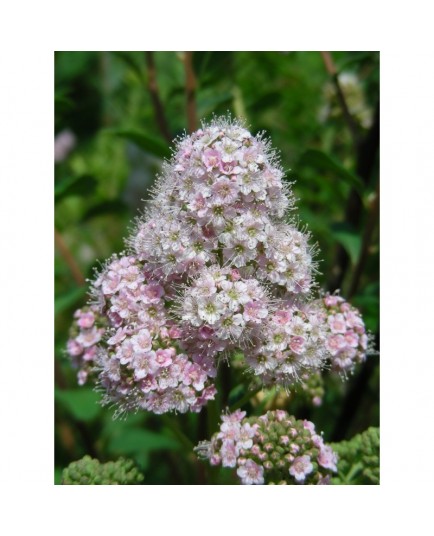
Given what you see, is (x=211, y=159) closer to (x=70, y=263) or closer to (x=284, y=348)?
(x=284, y=348)

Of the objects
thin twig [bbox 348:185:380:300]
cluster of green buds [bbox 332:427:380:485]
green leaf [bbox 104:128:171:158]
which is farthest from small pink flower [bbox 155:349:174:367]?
thin twig [bbox 348:185:380:300]

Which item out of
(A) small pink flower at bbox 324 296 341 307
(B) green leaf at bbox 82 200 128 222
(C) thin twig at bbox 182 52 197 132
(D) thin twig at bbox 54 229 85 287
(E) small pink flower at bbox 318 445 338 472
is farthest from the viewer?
(B) green leaf at bbox 82 200 128 222

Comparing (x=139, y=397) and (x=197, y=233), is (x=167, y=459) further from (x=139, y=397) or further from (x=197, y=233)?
(x=197, y=233)

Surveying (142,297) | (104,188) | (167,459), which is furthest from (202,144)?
(104,188)

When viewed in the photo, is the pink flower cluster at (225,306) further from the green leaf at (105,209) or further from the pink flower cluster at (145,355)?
the green leaf at (105,209)

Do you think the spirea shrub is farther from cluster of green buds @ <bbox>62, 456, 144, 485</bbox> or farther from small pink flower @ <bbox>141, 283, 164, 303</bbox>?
cluster of green buds @ <bbox>62, 456, 144, 485</bbox>
